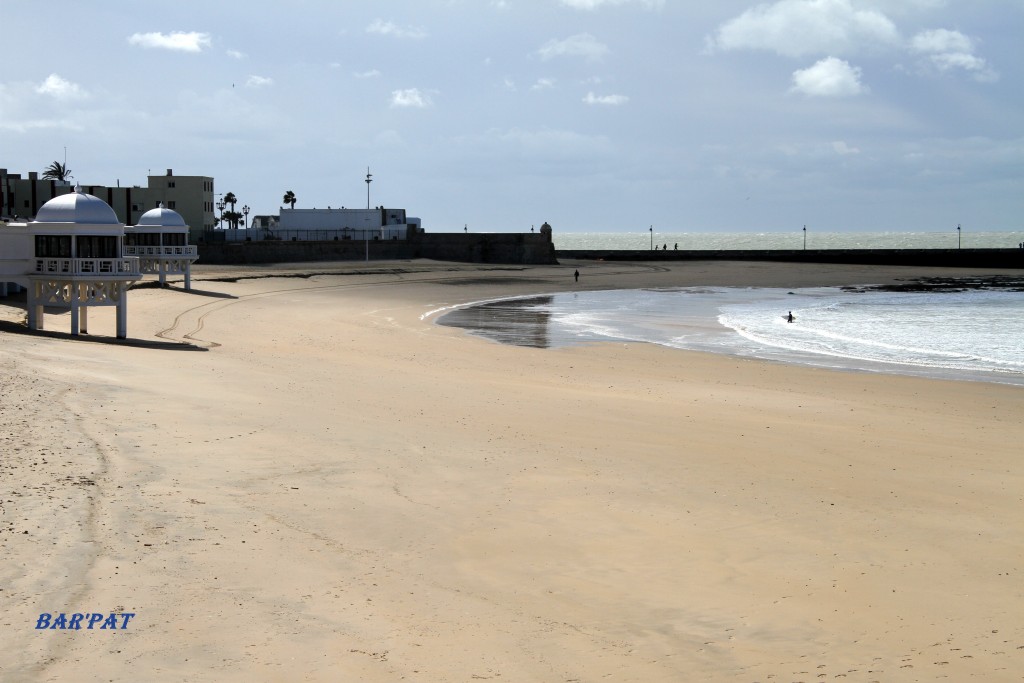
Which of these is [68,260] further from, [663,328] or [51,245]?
[663,328]

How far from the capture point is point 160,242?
46.6 metres

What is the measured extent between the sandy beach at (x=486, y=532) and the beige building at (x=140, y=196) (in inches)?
2508

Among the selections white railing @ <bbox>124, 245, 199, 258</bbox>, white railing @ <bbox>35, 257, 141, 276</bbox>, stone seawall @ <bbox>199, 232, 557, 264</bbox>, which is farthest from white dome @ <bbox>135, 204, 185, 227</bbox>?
stone seawall @ <bbox>199, 232, 557, 264</bbox>

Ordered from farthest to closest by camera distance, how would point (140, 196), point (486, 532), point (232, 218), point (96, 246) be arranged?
point (232, 218) < point (140, 196) < point (96, 246) < point (486, 532)

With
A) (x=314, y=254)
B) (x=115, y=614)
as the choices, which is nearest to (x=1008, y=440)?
(x=115, y=614)

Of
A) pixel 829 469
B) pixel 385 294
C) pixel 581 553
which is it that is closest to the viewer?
pixel 581 553

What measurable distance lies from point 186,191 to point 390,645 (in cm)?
8418

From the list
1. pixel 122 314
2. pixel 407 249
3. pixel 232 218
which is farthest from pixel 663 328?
pixel 232 218

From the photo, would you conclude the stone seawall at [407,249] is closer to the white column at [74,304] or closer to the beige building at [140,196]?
the beige building at [140,196]

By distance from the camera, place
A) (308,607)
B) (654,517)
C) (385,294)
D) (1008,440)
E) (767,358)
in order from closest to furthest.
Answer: (308,607) → (654,517) → (1008,440) → (767,358) → (385,294)

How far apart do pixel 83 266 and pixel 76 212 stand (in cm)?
153

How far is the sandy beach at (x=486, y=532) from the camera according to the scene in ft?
22.9

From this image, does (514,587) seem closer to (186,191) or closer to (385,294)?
(385,294)

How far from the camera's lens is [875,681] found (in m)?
6.79
